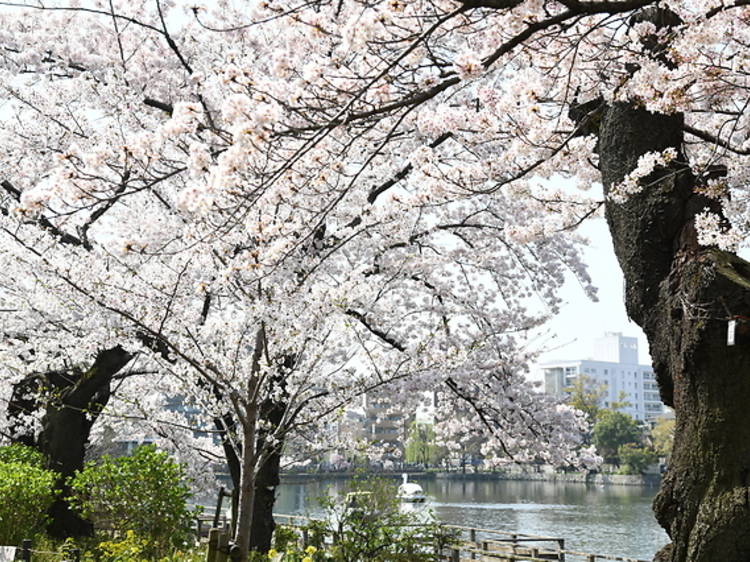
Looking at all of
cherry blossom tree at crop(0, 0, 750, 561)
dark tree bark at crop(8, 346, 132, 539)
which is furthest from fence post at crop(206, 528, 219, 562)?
dark tree bark at crop(8, 346, 132, 539)

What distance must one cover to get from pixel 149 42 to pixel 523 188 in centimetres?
593

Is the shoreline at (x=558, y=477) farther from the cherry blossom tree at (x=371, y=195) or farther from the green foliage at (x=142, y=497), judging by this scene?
the green foliage at (x=142, y=497)

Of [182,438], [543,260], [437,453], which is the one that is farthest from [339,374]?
[437,453]

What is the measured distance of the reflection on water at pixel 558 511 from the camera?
2659cm

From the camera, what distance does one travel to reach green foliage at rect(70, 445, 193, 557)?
754 centimetres

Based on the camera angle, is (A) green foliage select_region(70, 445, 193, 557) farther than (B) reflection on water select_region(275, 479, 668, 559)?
No

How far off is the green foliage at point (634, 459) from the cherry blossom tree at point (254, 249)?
58.3 metres

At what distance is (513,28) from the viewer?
3586mm

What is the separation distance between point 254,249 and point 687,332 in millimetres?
3397

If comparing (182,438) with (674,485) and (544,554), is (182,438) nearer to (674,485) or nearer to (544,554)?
(544,554)

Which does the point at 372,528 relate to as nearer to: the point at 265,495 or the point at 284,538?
the point at 265,495

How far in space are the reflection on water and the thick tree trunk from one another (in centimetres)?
1045

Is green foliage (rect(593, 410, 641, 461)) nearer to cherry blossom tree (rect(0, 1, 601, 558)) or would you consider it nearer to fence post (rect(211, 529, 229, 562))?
cherry blossom tree (rect(0, 1, 601, 558))

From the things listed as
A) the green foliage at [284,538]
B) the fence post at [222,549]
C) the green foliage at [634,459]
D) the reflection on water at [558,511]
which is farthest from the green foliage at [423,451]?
the fence post at [222,549]
